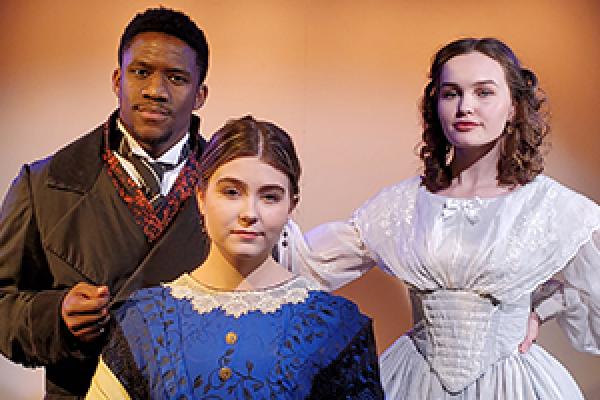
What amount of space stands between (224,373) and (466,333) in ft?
2.20

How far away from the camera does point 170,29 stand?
5.70 feet

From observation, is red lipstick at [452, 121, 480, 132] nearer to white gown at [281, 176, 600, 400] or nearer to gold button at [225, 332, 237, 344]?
white gown at [281, 176, 600, 400]

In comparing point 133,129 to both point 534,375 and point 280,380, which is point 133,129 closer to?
point 280,380

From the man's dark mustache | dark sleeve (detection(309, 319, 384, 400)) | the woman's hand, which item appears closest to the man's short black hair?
the man's dark mustache

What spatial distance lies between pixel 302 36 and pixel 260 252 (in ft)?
3.67

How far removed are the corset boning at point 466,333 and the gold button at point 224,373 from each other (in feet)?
2.09

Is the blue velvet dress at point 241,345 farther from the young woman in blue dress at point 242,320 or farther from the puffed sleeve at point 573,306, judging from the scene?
the puffed sleeve at point 573,306

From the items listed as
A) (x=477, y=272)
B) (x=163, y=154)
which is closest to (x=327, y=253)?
(x=477, y=272)

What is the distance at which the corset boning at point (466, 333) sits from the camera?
1.82m

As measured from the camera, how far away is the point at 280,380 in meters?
1.35

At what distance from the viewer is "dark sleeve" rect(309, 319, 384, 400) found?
1.37m

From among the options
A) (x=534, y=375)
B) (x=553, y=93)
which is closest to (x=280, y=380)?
(x=534, y=375)

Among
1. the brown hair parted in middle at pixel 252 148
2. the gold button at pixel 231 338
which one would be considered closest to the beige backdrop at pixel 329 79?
the brown hair parted in middle at pixel 252 148

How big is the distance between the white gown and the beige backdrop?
48cm
